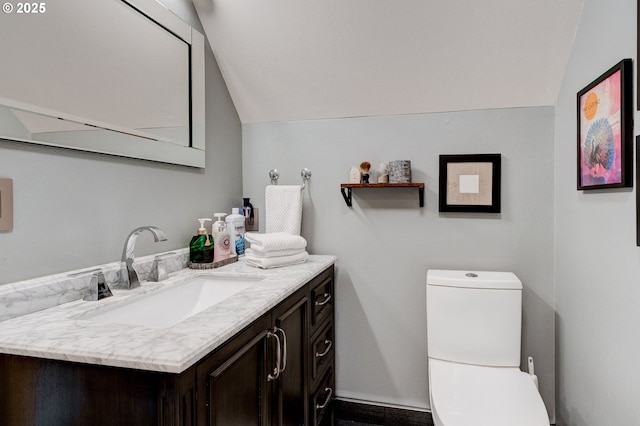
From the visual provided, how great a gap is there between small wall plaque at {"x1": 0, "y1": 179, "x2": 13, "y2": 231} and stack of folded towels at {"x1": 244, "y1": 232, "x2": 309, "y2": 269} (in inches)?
33.9

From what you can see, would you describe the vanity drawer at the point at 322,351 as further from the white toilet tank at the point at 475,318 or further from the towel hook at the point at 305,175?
the towel hook at the point at 305,175

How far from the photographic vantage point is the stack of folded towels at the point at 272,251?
1.64 m

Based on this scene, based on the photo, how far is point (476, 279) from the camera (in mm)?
1727

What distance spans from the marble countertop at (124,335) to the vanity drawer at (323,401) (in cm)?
76

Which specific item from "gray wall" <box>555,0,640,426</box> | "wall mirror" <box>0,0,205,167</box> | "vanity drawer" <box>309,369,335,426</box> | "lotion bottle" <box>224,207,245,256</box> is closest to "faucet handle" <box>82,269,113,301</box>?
"wall mirror" <box>0,0,205,167</box>

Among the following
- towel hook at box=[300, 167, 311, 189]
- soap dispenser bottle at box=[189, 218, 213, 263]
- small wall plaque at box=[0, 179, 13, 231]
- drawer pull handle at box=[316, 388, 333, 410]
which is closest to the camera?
small wall plaque at box=[0, 179, 13, 231]

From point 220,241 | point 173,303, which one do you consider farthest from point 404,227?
point 173,303

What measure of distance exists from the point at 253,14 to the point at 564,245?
181 centimetres

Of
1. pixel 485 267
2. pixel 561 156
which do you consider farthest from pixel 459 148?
pixel 485 267

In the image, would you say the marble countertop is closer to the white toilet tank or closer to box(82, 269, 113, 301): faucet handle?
box(82, 269, 113, 301): faucet handle

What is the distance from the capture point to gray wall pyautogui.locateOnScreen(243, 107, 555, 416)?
1869 millimetres

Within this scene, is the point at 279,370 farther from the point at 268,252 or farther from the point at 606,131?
the point at 606,131

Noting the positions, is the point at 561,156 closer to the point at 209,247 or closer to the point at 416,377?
the point at 416,377

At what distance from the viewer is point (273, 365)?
48.1 inches
